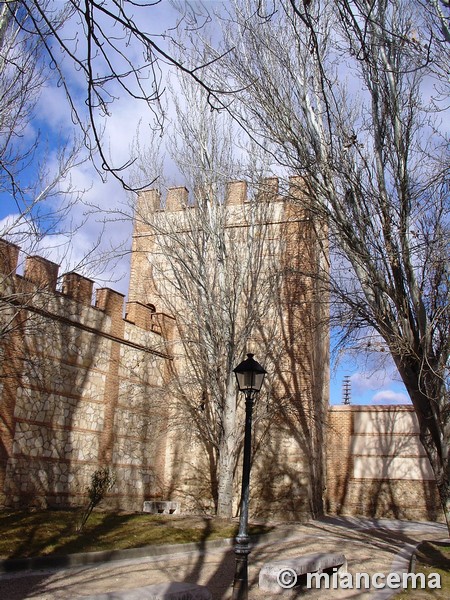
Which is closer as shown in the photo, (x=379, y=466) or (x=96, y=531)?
(x=96, y=531)

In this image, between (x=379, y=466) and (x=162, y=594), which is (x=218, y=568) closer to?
(x=162, y=594)

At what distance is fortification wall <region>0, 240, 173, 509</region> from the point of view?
10852 millimetres

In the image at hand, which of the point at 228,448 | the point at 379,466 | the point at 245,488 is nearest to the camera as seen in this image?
the point at 245,488

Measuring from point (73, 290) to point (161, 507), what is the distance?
5806 millimetres

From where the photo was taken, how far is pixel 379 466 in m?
16.8

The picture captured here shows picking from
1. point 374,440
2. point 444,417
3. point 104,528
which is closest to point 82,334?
point 104,528

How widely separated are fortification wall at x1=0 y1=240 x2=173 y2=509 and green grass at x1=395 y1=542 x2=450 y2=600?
6.39 metres

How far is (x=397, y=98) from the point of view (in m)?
8.34

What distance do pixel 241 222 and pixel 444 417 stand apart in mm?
8683

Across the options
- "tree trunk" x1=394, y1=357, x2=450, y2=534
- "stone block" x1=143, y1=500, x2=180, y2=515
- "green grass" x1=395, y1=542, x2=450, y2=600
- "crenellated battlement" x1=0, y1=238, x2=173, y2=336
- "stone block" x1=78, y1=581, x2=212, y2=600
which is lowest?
"stone block" x1=143, y1=500, x2=180, y2=515

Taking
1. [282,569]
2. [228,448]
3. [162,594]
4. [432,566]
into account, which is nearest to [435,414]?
[432,566]

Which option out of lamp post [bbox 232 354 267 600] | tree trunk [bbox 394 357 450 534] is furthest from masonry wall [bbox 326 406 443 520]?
lamp post [bbox 232 354 267 600]

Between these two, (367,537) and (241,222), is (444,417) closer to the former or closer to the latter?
(367,537)

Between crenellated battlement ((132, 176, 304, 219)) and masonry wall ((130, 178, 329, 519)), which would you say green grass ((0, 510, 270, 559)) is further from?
crenellated battlement ((132, 176, 304, 219))
